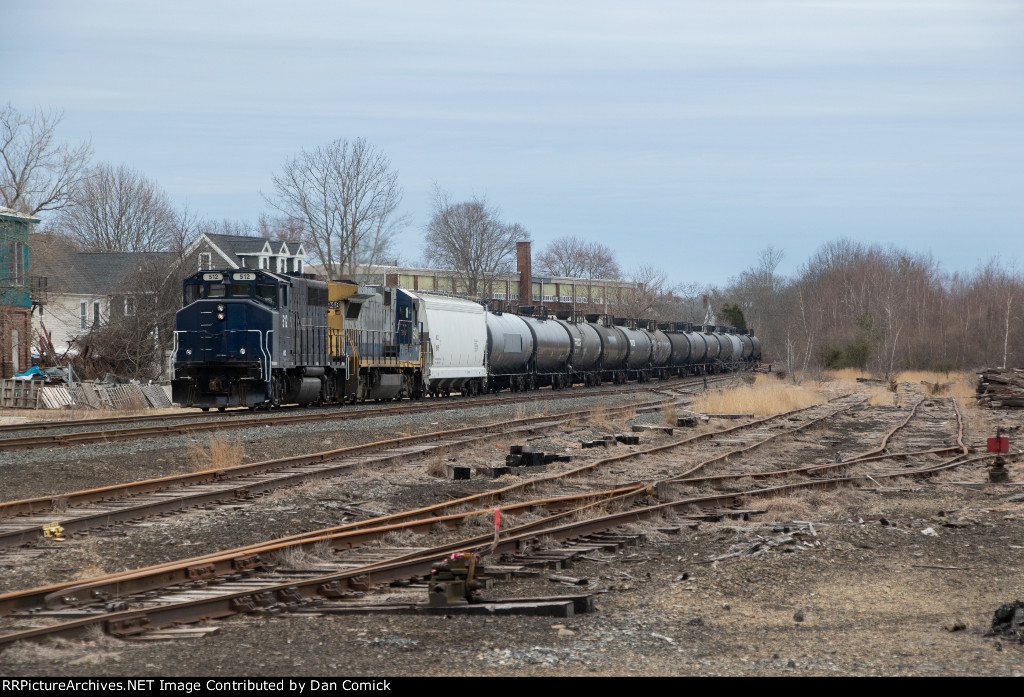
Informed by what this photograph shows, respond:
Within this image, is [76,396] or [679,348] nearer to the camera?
[76,396]

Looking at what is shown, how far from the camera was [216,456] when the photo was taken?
15078 millimetres

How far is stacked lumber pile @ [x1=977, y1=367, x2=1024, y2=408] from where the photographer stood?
1337 inches

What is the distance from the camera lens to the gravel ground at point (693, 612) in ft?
19.4

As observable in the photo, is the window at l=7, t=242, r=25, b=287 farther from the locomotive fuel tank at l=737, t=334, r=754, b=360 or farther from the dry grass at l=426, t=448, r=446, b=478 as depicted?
the locomotive fuel tank at l=737, t=334, r=754, b=360

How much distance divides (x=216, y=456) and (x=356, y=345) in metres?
14.0

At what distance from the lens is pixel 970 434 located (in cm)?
2419

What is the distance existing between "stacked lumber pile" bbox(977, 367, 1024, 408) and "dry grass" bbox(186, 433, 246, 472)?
2687cm

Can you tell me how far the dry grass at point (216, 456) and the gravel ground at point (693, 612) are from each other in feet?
7.85

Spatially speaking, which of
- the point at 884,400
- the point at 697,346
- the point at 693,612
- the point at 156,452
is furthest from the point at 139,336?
the point at 693,612

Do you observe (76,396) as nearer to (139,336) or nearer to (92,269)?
(139,336)

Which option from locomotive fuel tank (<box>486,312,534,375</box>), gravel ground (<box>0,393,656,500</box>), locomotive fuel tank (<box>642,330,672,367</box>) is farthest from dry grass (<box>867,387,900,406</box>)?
gravel ground (<box>0,393,656,500</box>)
